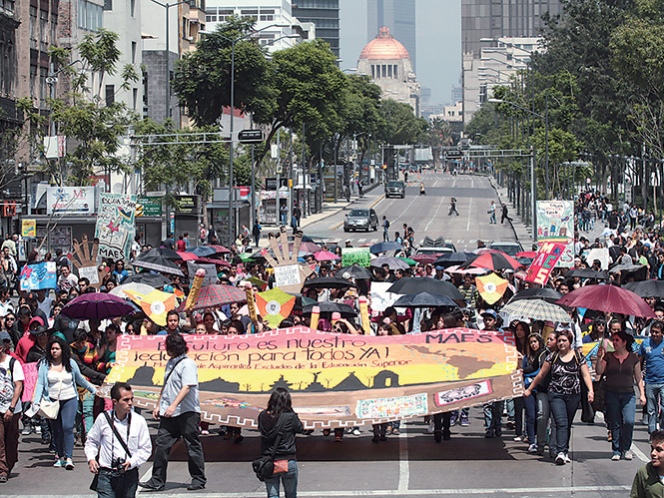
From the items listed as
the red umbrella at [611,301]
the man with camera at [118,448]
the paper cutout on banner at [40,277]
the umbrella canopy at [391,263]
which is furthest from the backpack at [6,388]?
the umbrella canopy at [391,263]

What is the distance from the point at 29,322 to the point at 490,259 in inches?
544

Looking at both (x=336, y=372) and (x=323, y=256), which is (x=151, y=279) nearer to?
(x=323, y=256)

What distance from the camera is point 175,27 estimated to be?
93.2m

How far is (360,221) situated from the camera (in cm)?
7762

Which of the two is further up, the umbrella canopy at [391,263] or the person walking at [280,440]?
the umbrella canopy at [391,263]

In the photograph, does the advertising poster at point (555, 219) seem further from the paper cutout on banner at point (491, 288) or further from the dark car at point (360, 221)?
the dark car at point (360, 221)

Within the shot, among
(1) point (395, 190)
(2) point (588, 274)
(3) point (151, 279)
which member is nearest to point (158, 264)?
(3) point (151, 279)

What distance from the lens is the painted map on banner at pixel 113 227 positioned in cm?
3225

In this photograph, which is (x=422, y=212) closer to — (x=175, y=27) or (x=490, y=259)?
(x=175, y=27)

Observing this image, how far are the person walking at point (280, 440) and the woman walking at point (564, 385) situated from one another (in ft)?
14.1

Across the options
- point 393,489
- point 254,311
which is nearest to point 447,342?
point 393,489

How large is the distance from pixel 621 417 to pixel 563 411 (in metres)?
0.83

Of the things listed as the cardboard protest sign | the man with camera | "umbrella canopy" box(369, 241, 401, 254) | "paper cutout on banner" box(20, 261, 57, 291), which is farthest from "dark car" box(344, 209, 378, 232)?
the man with camera

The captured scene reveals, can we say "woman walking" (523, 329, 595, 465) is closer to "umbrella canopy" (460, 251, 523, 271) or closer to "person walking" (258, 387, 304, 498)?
"person walking" (258, 387, 304, 498)
